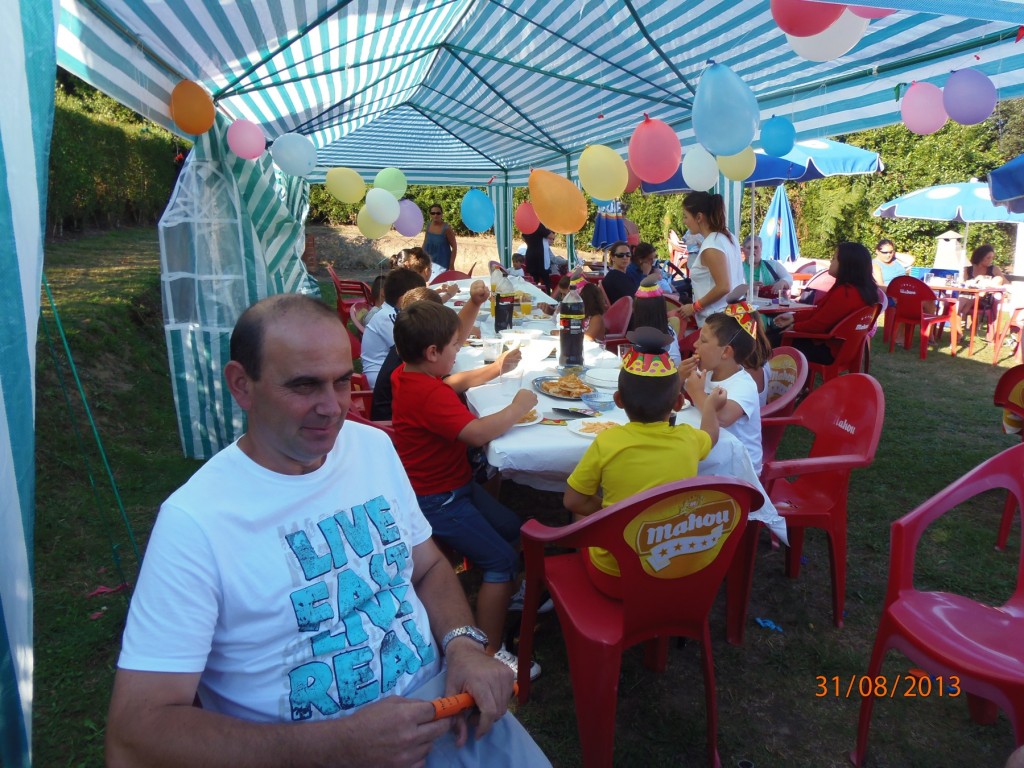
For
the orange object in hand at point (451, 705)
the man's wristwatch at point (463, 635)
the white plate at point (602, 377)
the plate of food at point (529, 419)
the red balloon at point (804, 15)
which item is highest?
the red balloon at point (804, 15)

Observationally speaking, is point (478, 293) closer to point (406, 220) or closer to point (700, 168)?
point (700, 168)

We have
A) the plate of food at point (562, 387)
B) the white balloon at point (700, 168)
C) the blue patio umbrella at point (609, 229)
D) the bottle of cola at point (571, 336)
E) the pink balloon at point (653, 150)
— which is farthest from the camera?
the blue patio umbrella at point (609, 229)

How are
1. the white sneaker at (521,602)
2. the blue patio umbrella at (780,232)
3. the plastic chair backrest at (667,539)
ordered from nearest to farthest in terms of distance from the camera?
1. the plastic chair backrest at (667,539)
2. the white sneaker at (521,602)
3. the blue patio umbrella at (780,232)

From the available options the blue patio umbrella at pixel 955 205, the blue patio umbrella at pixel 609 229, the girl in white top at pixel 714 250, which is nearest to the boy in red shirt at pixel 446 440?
the girl in white top at pixel 714 250

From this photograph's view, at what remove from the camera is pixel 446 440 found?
251 centimetres

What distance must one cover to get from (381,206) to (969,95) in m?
6.06

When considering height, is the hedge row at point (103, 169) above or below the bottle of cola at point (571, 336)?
above

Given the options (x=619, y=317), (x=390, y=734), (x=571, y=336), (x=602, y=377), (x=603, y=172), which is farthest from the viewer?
(x=603, y=172)

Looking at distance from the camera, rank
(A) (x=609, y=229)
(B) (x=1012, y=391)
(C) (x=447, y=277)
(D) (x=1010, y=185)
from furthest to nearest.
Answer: (A) (x=609, y=229) → (C) (x=447, y=277) → (D) (x=1010, y=185) → (B) (x=1012, y=391)

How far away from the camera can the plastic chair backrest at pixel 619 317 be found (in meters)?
5.55

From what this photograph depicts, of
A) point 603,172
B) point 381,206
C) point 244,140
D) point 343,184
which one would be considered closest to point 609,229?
point 381,206

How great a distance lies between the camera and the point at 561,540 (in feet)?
6.15

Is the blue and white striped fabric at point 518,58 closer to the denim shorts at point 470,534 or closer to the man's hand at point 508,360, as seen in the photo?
the man's hand at point 508,360
